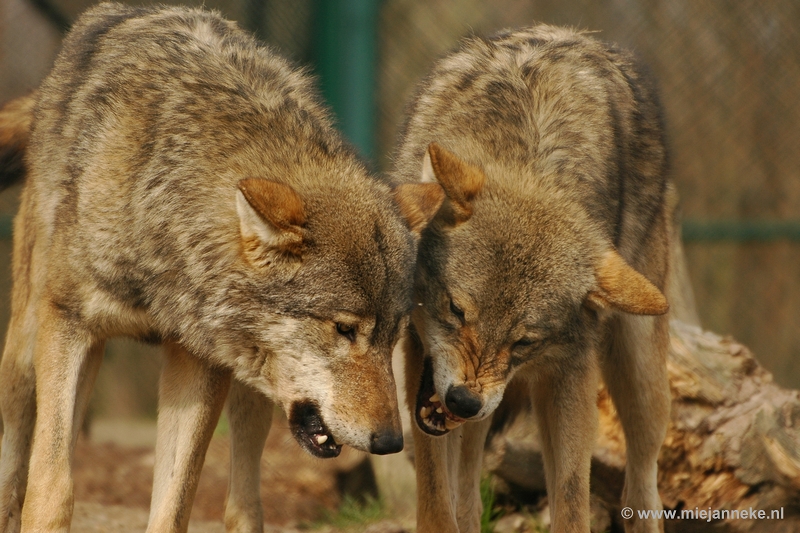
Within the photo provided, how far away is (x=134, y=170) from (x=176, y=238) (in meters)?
0.34

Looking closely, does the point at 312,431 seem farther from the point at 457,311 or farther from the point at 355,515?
the point at 355,515

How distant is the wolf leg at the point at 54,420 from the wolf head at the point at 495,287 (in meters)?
1.38

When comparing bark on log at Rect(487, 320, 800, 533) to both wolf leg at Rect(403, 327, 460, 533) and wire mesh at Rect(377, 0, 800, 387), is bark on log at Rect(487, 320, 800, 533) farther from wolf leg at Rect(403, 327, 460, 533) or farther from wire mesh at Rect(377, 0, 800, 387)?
wire mesh at Rect(377, 0, 800, 387)

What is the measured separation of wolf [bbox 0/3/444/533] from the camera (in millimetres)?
3361

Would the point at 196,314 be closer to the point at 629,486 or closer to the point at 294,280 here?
the point at 294,280

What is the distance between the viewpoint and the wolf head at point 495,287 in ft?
12.2

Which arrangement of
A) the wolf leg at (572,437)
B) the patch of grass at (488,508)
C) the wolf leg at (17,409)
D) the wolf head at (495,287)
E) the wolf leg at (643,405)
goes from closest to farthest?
the wolf head at (495,287)
the wolf leg at (572,437)
the wolf leg at (17,409)
the wolf leg at (643,405)
the patch of grass at (488,508)

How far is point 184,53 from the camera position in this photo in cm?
397

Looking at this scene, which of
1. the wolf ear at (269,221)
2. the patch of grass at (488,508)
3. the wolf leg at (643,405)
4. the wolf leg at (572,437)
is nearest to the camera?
the wolf ear at (269,221)

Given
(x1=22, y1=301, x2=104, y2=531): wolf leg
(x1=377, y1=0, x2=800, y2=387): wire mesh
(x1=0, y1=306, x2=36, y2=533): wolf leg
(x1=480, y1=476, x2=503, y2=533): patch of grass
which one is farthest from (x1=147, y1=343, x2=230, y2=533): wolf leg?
(x1=377, y1=0, x2=800, y2=387): wire mesh

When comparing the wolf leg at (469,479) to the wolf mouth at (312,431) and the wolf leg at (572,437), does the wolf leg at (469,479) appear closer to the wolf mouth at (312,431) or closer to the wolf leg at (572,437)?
the wolf leg at (572,437)

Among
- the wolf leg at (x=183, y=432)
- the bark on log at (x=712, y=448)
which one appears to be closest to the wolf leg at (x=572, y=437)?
the bark on log at (x=712, y=448)

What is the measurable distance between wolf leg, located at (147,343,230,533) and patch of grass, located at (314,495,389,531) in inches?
75.1

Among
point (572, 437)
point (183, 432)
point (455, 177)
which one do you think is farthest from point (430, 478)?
point (455, 177)
